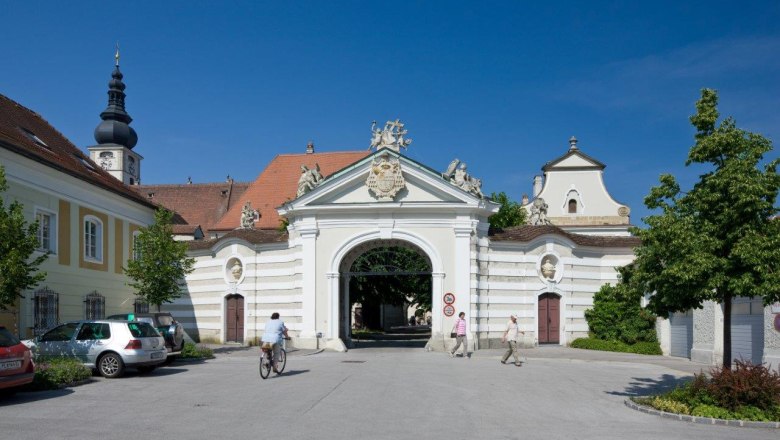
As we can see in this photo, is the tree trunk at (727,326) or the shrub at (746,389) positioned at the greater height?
the tree trunk at (727,326)

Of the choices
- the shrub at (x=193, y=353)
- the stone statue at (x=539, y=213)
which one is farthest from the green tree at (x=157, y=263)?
the stone statue at (x=539, y=213)

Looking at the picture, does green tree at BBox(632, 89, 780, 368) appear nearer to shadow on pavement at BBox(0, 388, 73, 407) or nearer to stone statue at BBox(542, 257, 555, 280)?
shadow on pavement at BBox(0, 388, 73, 407)

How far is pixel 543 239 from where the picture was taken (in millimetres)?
30438

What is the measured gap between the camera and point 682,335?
26328mm

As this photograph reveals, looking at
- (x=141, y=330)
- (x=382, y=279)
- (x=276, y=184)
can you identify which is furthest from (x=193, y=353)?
(x=276, y=184)

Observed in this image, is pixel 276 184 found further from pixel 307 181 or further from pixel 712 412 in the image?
pixel 712 412

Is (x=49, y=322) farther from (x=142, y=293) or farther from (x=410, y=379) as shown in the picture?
(x=410, y=379)

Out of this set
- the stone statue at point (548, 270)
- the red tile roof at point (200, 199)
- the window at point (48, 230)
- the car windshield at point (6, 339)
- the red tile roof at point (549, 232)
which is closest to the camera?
the car windshield at point (6, 339)

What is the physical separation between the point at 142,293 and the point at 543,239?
16147 mm

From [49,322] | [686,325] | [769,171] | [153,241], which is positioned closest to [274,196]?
[153,241]

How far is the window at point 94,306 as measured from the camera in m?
29.0

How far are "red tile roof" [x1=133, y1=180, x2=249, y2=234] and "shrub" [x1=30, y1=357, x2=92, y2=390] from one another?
3931 cm

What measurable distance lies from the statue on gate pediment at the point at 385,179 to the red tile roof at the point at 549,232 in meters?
4.46

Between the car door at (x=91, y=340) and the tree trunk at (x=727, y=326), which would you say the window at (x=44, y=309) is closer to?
the car door at (x=91, y=340)
